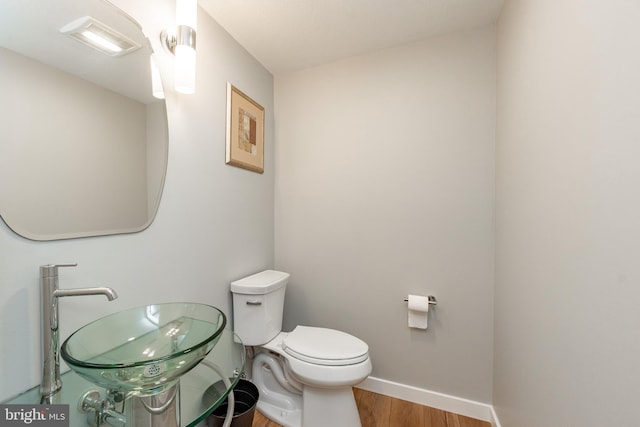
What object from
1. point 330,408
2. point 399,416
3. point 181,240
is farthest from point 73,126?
point 399,416

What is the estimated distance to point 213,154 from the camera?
4.77 ft

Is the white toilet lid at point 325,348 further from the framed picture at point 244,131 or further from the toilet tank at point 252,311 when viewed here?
the framed picture at point 244,131

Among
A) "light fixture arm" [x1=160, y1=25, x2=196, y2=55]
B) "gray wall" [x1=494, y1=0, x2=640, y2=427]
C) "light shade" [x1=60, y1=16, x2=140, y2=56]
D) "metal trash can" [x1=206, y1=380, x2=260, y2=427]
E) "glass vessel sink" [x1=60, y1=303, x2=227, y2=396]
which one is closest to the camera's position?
"gray wall" [x1=494, y1=0, x2=640, y2=427]

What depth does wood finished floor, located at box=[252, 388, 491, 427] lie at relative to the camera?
1472 millimetres

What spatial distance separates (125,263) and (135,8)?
3.32 ft

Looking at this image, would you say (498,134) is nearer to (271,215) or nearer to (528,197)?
(528,197)

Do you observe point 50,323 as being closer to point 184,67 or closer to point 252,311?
point 252,311

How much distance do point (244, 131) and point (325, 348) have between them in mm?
1379

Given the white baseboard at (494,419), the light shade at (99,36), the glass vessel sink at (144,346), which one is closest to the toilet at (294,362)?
the glass vessel sink at (144,346)

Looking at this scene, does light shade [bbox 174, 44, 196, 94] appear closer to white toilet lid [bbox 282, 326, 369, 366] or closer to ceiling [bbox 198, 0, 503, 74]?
ceiling [bbox 198, 0, 503, 74]

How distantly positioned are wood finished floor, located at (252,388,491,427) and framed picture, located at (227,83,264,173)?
5.04 ft

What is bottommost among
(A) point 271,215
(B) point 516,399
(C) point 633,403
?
(B) point 516,399

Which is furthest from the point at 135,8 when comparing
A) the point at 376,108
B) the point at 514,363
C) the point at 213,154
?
the point at 514,363

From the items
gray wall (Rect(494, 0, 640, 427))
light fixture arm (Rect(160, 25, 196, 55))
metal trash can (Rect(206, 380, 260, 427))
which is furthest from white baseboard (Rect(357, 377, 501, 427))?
light fixture arm (Rect(160, 25, 196, 55))
